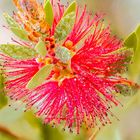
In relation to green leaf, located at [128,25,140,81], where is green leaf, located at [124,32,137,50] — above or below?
above

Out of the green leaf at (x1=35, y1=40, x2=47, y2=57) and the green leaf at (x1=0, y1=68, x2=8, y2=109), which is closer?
the green leaf at (x1=35, y1=40, x2=47, y2=57)

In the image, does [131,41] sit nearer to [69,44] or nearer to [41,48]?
[69,44]

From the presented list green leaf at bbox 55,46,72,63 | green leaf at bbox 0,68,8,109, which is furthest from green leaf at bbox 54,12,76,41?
green leaf at bbox 0,68,8,109

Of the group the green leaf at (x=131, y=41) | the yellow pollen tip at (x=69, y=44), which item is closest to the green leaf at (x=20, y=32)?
the yellow pollen tip at (x=69, y=44)

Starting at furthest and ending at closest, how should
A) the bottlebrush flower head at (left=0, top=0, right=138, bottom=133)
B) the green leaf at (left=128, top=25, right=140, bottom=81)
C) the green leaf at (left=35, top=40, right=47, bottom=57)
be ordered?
the green leaf at (left=128, top=25, right=140, bottom=81) → the bottlebrush flower head at (left=0, top=0, right=138, bottom=133) → the green leaf at (left=35, top=40, right=47, bottom=57)

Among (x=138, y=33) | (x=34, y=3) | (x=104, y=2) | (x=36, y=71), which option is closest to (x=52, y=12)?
(x=34, y=3)

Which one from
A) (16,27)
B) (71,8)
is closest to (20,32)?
(16,27)

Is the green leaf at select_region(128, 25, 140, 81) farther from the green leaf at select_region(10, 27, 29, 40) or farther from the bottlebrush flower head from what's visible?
the green leaf at select_region(10, 27, 29, 40)
